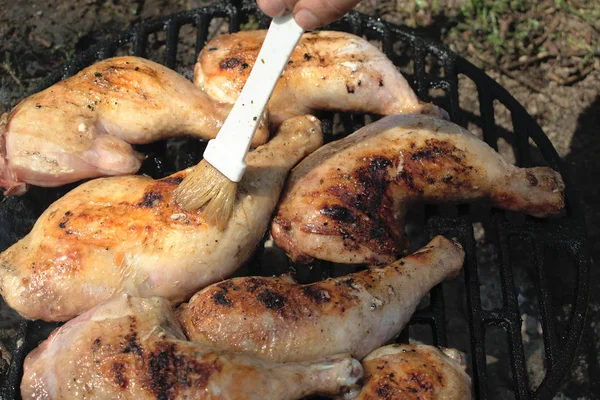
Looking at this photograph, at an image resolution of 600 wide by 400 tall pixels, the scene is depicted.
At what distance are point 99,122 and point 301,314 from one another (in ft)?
4.15

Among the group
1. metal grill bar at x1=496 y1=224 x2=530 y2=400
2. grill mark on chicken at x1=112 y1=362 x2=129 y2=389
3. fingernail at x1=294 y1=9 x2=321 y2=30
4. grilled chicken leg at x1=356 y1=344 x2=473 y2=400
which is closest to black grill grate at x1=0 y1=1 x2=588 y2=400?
metal grill bar at x1=496 y1=224 x2=530 y2=400

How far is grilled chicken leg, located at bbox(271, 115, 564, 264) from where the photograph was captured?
7.66ft

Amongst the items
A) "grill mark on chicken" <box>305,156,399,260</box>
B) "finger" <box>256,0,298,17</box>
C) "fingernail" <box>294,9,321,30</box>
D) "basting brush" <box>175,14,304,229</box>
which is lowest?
"grill mark on chicken" <box>305,156,399,260</box>

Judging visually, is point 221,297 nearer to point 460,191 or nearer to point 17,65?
point 460,191

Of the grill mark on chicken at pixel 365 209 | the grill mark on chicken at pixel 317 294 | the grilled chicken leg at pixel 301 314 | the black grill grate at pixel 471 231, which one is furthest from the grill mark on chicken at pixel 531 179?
the grill mark on chicken at pixel 317 294

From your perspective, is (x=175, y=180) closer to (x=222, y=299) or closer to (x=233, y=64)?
(x=222, y=299)

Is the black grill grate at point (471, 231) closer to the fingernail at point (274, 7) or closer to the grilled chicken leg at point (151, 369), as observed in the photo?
the grilled chicken leg at point (151, 369)

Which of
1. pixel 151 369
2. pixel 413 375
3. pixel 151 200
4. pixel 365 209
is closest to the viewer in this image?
pixel 151 369

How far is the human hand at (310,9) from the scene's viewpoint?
5.79 feet

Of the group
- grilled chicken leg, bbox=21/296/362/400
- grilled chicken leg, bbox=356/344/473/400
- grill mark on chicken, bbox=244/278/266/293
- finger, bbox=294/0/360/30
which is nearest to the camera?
finger, bbox=294/0/360/30

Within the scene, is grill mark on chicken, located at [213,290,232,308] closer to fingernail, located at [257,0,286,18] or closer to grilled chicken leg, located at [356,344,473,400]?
grilled chicken leg, located at [356,344,473,400]

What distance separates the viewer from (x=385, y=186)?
95.9 inches

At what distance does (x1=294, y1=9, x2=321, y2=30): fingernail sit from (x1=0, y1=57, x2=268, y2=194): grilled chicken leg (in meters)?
0.80

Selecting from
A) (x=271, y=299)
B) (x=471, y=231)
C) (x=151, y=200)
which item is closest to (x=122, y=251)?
(x=151, y=200)
